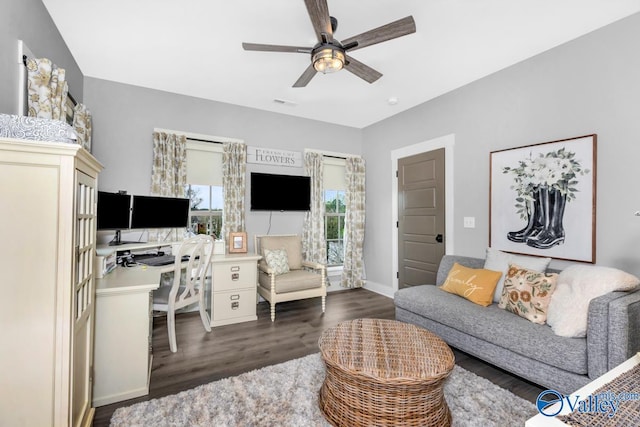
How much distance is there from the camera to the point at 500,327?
2252mm

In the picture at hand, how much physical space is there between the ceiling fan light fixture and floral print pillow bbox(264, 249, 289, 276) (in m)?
2.40

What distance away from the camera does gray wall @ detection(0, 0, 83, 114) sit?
5.72 feet

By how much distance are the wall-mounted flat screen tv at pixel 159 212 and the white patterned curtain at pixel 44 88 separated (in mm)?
1175

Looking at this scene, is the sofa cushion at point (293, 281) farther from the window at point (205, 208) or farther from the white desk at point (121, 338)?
the white desk at point (121, 338)

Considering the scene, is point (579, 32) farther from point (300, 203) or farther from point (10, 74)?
point (10, 74)

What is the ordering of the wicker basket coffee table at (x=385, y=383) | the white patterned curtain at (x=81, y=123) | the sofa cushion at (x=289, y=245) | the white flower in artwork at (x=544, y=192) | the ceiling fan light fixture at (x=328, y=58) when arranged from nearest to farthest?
1. the wicker basket coffee table at (x=385, y=383)
2. the ceiling fan light fixture at (x=328, y=58)
3. the white flower in artwork at (x=544, y=192)
4. the white patterned curtain at (x=81, y=123)
5. the sofa cushion at (x=289, y=245)

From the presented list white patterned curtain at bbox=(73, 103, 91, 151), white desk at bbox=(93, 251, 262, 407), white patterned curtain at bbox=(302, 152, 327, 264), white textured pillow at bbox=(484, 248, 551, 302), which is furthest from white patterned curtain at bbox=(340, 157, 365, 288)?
white patterned curtain at bbox=(73, 103, 91, 151)

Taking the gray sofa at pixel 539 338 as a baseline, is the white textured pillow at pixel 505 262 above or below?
above

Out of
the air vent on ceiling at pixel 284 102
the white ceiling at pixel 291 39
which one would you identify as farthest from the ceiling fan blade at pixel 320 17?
the air vent on ceiling at pixel 284 102

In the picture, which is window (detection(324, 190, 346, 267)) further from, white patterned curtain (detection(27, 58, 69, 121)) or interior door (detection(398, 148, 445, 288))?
white patterned curtain (detection(27, 58, 69, 121))

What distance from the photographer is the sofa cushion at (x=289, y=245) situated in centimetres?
409

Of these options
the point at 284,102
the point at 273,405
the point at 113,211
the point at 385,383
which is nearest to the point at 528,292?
the point at 385,383

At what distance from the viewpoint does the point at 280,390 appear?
6.84 feet

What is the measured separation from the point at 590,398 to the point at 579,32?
2.96 meters
